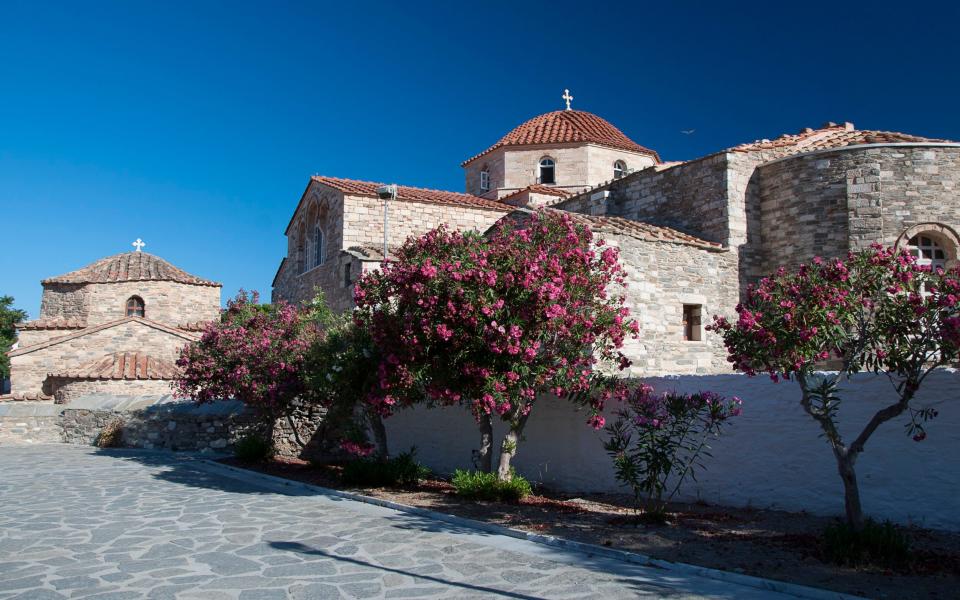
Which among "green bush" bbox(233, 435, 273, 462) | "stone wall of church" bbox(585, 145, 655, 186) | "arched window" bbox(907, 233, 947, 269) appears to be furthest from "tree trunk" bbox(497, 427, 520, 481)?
"stone wall of church" bbox(585, 145, 655, 186)

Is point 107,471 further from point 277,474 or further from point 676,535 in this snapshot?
point 676,535

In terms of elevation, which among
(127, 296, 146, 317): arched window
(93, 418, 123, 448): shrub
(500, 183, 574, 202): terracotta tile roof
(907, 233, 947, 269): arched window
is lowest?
(93, 418, 123, 448): shrub

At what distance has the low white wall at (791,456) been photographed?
714 centimetres

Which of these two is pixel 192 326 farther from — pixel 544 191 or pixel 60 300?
pixel 544 191

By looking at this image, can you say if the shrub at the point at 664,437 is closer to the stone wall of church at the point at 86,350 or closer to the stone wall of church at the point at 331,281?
the stone wall of church at the point at 331,281

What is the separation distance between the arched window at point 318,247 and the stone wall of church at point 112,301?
9.42 metres

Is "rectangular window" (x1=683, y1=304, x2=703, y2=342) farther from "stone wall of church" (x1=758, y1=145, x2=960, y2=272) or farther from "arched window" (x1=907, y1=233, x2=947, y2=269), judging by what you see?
"arched window" (x1=907, y1=233, x2=947, y2=269)

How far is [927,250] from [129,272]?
28.8 m

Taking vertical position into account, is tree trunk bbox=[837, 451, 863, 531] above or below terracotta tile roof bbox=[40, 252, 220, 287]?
below

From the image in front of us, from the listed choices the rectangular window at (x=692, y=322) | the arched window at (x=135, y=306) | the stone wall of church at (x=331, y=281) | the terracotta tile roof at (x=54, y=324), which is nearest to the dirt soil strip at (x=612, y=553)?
the stone wall of church at (x=331, y=281)

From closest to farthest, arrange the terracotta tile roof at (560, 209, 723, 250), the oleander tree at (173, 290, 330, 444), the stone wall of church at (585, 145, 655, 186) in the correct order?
the oleander tree at (173, 290, 330, 444) → the terracotta tile roof at (560, 209, 723, 250) → the stone wall of church at (585, 145, 655, 186)

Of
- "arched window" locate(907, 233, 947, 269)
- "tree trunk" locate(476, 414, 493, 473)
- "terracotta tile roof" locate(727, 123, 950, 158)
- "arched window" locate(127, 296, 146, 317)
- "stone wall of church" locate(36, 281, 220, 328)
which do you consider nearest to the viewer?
"tree trunk" locate(476, 414, 493, 473)

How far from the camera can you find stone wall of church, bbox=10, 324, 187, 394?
2389 cm

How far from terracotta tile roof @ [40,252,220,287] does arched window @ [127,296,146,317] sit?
91cm
